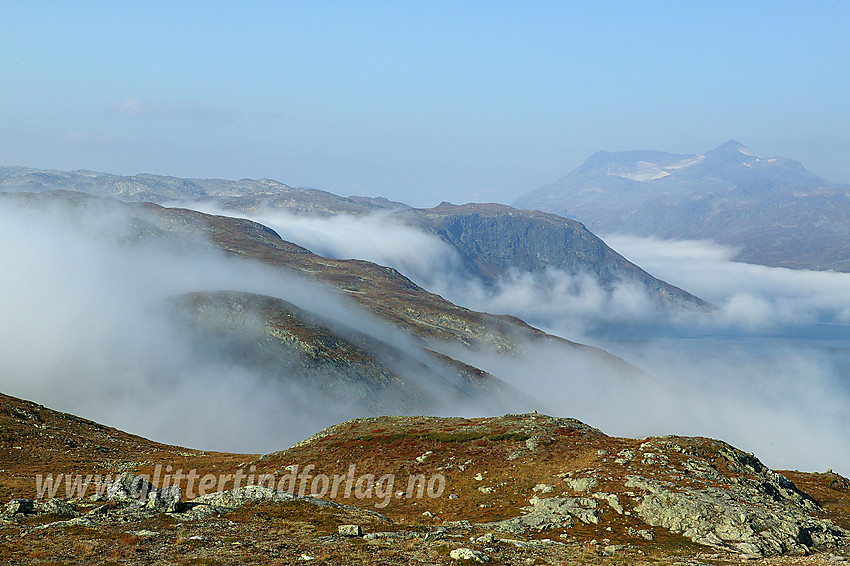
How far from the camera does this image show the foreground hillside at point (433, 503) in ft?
127

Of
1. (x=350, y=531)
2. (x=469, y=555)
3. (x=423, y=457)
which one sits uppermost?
(x=423, y=457)

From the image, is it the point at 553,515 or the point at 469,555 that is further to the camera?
the point at 553,515

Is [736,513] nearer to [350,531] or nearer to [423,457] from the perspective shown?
[350,531]

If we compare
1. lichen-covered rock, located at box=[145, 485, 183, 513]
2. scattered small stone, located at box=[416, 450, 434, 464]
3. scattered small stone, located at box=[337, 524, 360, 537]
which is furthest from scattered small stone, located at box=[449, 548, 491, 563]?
scattered small stone, located at box=[416, 450, 434, 464]

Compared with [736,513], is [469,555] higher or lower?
lower

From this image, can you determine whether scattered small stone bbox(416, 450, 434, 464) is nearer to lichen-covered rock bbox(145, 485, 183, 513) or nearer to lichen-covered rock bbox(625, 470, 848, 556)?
lichen-covered rock bbox(625, 470, 848, 556)

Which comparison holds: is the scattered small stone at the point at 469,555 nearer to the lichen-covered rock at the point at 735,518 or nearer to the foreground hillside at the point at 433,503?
the foreground hillside at the point at 433,503

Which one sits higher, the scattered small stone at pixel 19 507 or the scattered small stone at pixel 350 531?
the scattered small stone at pixel 350 531

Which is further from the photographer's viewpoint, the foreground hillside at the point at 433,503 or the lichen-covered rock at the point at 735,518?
the lichen-covered rock at the point at 735,518

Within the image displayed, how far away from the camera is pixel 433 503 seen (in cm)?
6169

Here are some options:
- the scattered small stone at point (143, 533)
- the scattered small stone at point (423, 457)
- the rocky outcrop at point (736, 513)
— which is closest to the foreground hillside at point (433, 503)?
the scattered small stone at point (143, 533)

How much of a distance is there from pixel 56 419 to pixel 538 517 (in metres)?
88.4

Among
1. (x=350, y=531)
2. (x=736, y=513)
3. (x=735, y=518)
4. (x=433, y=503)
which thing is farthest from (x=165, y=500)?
(x=736, y=513)

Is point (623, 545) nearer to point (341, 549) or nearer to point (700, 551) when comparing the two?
point (700, 551)
